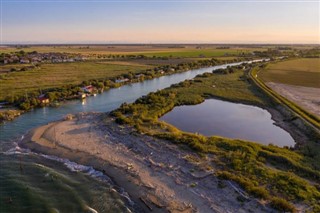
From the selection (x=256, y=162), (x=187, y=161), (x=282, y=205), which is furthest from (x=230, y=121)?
(x=282, y=205)

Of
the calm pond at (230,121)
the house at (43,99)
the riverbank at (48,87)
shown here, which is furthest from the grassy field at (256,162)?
the riverbank at (48,87)

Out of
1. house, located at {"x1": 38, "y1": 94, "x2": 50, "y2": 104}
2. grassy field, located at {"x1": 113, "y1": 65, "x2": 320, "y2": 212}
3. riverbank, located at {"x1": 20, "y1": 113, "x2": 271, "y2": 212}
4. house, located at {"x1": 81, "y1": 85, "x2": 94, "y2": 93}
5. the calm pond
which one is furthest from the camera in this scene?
house, located at {"x1": 81, "y1": 85, "x2": 94, "y2": 93}

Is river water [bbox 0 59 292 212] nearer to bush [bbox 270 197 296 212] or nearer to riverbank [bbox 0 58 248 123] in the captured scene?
bush [bbox 270 197 296 212]

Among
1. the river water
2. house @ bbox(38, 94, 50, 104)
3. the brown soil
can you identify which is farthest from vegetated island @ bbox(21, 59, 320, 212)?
house @ bbox(38, 94, 50, 104)

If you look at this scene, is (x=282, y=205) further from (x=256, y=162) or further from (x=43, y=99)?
(x=43, y=99)

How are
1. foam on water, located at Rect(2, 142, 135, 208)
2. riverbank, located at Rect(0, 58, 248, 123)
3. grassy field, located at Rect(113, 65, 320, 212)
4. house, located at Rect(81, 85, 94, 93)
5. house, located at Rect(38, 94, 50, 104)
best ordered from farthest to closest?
1. house, located at Rect(81, 85, 94, 93)
2. house, located at Rect(38, 94, 50, 104)
3. riverbank, located at Rect(0, 58, 248, 123)
4. foam on water, located at Rect(2, 142, 135, 208)
5. grassy field, located at Rect(113, 65, 320, 212)

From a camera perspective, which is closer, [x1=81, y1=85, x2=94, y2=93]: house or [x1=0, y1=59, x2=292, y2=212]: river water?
[x1=0, y1=59, x2=292, y2=212]: river water

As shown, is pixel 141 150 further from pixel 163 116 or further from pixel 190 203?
pixel 163 116

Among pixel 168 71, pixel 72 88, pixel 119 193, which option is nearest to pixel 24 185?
pixel 119 193

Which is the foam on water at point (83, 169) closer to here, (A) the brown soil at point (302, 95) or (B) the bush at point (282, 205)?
(B) the bush at point (282, 205)
